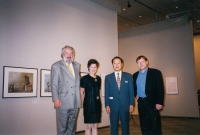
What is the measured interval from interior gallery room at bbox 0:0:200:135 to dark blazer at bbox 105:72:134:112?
1.93m

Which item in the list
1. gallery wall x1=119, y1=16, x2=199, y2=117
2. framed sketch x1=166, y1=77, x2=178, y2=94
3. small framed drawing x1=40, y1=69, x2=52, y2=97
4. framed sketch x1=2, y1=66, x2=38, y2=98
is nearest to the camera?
framed sketch x1=2, y1=66, x2=38, y2=98

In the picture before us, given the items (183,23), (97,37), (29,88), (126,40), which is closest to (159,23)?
(183,23)

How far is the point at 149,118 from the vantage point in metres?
3.28

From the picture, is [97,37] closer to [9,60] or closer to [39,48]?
[39,48]

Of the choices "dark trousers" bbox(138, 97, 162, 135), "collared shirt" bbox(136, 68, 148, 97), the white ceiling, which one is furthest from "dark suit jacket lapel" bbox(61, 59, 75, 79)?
the white ceiling

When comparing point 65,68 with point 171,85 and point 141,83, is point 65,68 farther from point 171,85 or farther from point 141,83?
point 171,85

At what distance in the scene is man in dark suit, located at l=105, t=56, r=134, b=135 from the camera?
3230 millimetres

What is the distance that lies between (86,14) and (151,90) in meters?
3.59

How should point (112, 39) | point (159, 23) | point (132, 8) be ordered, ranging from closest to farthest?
point (112, 39) → point (132, 8) → point (159, 23)

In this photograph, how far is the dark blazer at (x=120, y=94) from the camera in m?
3.27

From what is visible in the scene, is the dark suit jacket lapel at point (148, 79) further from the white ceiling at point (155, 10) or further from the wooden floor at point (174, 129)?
the white ceiling at point (155, 10)

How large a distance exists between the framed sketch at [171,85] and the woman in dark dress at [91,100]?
5.96m

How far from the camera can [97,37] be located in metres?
6.15

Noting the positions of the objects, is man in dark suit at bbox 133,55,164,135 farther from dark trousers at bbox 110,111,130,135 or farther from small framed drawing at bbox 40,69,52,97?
small framed drawing at bbox 40,69,52,97
